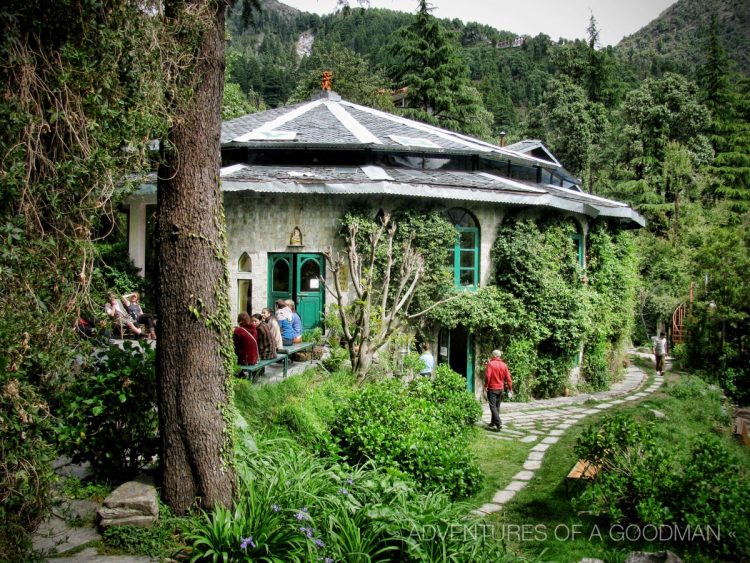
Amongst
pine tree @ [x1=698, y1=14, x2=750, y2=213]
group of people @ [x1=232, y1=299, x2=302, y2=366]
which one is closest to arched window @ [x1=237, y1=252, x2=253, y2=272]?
group of people @ [x1=232, y1=299, x2=302, y2=366]

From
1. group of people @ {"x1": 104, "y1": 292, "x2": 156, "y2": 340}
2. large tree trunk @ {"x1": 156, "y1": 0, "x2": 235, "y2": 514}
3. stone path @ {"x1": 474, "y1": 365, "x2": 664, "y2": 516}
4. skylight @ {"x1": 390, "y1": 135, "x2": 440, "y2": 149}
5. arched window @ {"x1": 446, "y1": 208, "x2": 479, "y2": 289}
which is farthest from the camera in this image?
skylight @ {"x1": 390, "y1": 135, "x2": 440, "y2": 149}

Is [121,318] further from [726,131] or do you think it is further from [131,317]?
[726,131]

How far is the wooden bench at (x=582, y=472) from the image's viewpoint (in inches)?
298

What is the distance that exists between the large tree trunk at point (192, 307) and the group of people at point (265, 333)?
449 cm

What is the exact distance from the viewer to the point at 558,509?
751 cm

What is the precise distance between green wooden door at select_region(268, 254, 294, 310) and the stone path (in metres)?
5.76

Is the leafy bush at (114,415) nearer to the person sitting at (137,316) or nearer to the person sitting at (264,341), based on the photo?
the person sitting at (264,341)

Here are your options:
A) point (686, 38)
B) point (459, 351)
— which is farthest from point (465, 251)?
point (686, 38)

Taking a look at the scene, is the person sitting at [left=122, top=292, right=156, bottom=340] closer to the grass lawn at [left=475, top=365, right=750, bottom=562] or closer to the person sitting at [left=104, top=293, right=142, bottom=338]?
the person sitting at [left=104, top=293, right=142, bottom=338]

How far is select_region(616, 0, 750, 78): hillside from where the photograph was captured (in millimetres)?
30730

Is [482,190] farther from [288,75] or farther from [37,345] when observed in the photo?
[288,75]

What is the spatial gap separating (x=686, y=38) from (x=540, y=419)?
45928 millimetres

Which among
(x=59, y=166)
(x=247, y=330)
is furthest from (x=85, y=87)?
(x=247, y=330)

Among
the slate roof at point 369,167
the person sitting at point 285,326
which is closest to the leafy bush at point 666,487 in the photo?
the person sitting at point 285,326
